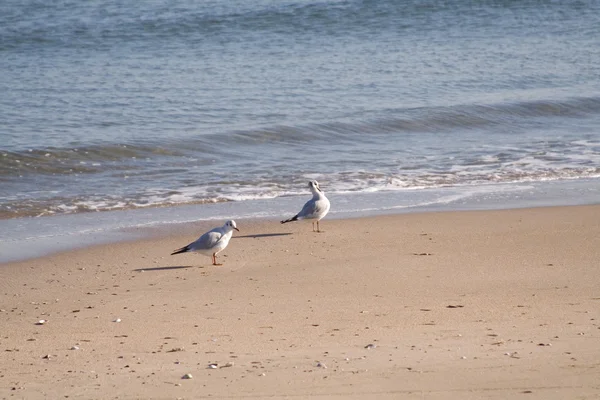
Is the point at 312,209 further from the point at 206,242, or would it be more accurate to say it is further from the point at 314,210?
the point at 206,242

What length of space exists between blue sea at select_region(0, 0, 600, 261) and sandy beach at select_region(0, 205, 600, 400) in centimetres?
112

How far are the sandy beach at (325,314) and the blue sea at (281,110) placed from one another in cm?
112

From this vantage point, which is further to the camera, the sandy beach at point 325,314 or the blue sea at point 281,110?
the blue sea at point 281,110

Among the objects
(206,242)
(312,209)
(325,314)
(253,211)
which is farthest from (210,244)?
(253,211)

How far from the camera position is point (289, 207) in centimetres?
1024

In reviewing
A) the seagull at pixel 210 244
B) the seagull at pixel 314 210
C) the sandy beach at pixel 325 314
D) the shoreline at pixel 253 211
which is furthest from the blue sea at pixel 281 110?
the seagull at pixel 210 244

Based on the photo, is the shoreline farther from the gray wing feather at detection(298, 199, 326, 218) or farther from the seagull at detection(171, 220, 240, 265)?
the seagull at detection(171, 220, 240, 265)

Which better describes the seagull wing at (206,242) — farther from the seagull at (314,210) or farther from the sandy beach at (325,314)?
the seagull at (314,210)

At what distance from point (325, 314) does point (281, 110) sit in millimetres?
10677

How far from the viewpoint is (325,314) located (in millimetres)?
6145

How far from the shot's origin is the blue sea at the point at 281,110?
1069cm

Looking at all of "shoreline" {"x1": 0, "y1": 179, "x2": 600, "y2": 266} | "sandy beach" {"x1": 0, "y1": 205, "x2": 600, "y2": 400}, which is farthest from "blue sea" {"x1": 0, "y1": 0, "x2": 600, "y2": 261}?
"sandy beach" {"x1": 0, "y1": 205, "x2": 600, "y2": 400}

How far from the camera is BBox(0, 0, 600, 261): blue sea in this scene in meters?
10.7

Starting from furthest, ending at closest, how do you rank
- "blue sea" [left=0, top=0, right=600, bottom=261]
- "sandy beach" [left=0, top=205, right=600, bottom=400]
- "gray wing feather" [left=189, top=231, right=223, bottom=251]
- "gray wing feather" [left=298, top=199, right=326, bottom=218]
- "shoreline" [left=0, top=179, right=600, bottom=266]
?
"blue sea" [left=0, top=0, right=600, bottom=261] < "gray wing feather" [left=298, top=199, right=326, bottom=218] < "shoreline" [left=0, top=179, right=600, bottom=266] < "gray wing feather" [left=189, top=231, right=223, bottom=251] < "sandy beach" [left=0, top=205, right=600, bottom=400]
